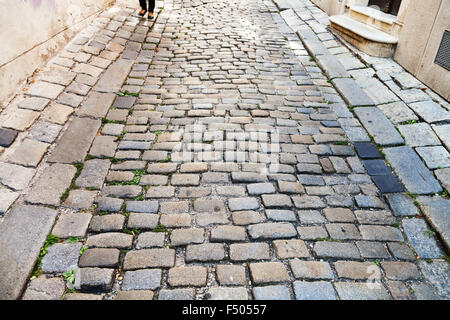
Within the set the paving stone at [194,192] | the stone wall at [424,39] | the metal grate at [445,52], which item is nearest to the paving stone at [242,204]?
the paving stone at [194,192]

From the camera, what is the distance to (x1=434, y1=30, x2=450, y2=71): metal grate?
14.2 feet

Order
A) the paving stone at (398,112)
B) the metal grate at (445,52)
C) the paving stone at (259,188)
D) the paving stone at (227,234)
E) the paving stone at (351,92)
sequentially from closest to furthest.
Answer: the paving stone at (227,234) < the paving stone at (259,188) < the paving stone at (398,112) < the metal grate at (445,52) < the paving stone at (351,92)

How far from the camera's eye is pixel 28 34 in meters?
4.13

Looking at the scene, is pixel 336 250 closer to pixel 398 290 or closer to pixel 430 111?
pixel 398 290

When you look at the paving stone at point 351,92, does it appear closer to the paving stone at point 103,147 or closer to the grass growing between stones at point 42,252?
the paving stone at point 103,147

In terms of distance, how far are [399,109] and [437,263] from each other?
2.31m

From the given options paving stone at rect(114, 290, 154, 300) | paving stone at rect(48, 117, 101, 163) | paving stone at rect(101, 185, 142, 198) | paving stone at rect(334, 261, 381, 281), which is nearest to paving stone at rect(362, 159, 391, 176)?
paving stone at rect(334, 261, 381, 281)

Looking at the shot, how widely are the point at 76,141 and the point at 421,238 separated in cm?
339

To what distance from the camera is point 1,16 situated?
144 inches

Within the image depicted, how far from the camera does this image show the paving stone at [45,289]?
213 centimetres

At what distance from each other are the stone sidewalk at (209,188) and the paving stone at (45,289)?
0.5 inches

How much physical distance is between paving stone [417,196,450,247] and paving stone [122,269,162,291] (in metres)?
2.28

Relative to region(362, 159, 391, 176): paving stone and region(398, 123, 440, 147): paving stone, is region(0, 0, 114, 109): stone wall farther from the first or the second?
region(398, 123, 440, 147): paving stone
